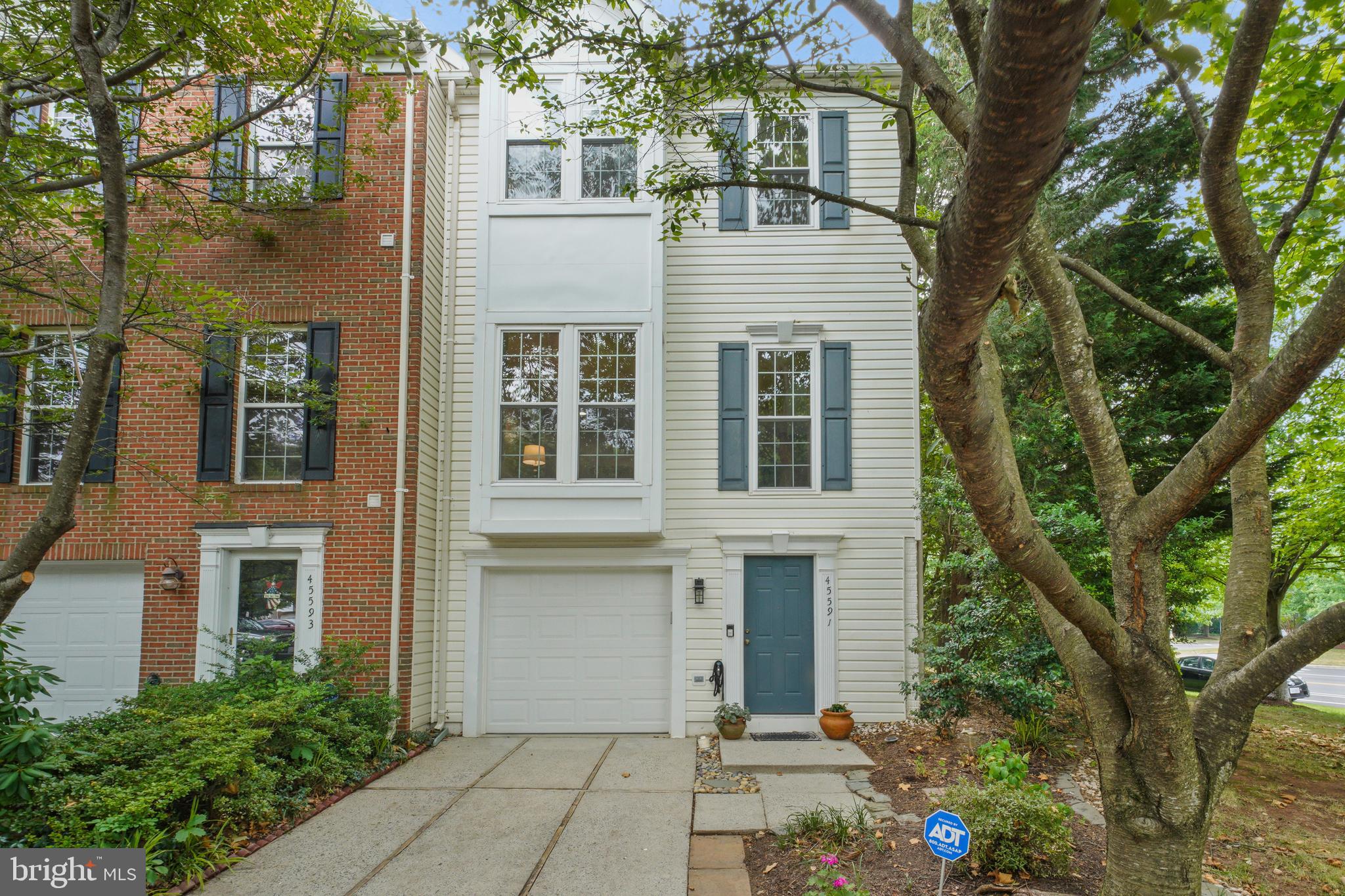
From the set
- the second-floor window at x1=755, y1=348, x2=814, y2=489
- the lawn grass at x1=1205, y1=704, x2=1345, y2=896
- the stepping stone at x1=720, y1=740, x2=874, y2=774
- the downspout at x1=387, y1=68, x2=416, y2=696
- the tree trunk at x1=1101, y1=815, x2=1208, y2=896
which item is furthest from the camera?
the second-floor window at x1=755, y1=348, x2=814, y2=489

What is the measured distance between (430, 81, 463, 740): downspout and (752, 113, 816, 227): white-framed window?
12.3ft

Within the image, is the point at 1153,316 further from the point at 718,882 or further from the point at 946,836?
the point at 718,882

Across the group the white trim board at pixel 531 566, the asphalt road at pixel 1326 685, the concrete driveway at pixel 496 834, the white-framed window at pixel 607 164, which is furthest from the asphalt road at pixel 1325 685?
the white-framed window at pixel 607 164

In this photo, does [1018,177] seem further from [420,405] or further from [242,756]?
[420,405]

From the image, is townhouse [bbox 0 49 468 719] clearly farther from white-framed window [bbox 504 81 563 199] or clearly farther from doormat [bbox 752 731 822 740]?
doormat [bbox 752 731 822 740]

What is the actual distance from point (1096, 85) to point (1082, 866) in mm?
9715

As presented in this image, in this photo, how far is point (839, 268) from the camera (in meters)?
9.07

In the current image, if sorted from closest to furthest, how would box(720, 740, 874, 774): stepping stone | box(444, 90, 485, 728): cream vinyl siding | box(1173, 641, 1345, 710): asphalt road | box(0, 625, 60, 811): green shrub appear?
box(0, 625, 60, 811): green shrub → box(720, 740, 874, 774): stepping stone → box(444, 90, 485, 728): cream vinyl siding → box(1173, 641, 1345, 710): asphalt road

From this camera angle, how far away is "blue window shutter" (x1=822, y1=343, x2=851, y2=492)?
28.8 ft

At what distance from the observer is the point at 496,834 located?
5383 mm

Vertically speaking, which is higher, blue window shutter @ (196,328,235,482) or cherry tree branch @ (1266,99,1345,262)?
cherry tree branch @ (1266,99,1345,262)

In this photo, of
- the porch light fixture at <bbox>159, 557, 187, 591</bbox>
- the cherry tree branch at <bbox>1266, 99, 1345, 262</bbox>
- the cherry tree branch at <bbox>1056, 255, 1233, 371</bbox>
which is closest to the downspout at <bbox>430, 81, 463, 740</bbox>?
the porch light fixture at <bbox>159, 557, 187, 591</bbox>

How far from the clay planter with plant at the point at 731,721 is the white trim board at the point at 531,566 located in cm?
69

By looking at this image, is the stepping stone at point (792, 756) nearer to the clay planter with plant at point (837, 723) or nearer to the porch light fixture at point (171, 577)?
the clay planter with plant at point (837, 723)
